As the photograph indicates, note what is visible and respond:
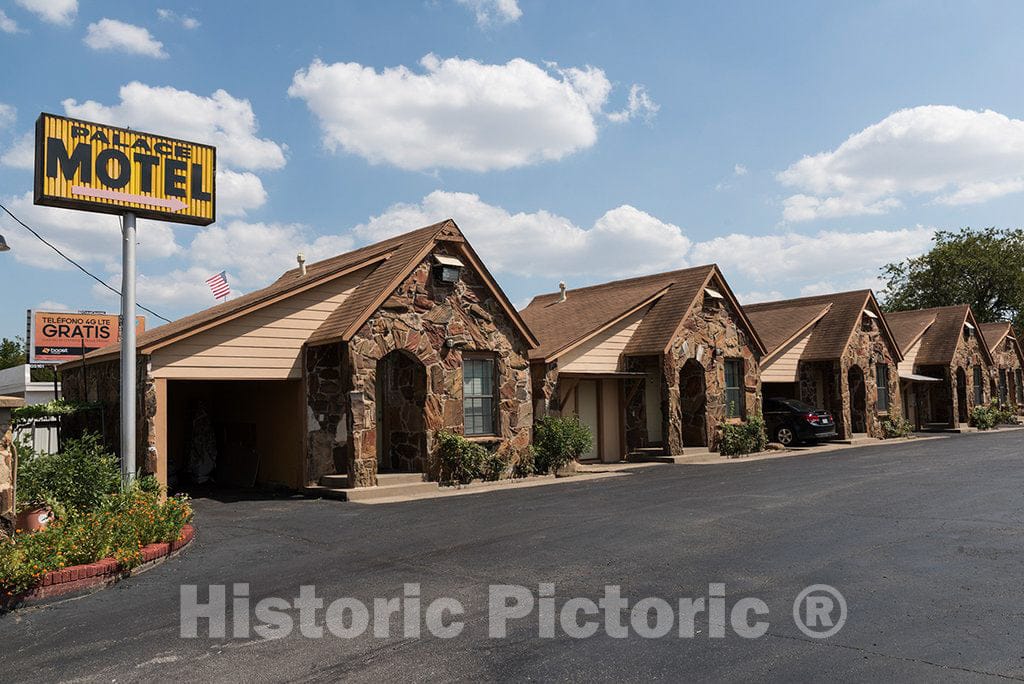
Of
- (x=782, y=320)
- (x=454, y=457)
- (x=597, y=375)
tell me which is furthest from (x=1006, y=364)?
(x=454, y=457)

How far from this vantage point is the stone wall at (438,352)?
15836 mm

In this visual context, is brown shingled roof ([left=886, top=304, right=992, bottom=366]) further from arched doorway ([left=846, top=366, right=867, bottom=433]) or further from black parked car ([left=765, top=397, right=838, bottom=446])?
black parked car ([left=765, top=397, right=838, bottom=446])

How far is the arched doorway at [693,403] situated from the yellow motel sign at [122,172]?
15015mm

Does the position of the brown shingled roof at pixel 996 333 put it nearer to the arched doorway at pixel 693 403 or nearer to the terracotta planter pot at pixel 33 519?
the arched doorway at pixel 693 403

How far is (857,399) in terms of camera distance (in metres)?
31.0

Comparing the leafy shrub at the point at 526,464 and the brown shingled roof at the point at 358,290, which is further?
the leafy shrub at the point at 526,464

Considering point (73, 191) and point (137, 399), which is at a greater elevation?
point (73, 191)

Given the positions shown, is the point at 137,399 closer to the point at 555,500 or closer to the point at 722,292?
the point at 555,500

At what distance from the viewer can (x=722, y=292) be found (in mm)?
25047

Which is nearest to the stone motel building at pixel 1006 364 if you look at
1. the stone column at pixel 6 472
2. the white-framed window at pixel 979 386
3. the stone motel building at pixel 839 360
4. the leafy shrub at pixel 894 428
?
the white-framed window at pixel 979 386

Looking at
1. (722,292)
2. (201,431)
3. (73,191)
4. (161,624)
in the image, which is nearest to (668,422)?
(722,292)

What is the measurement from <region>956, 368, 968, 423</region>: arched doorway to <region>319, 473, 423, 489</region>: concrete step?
104ft

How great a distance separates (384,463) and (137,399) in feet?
18.2

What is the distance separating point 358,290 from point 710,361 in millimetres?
11909
